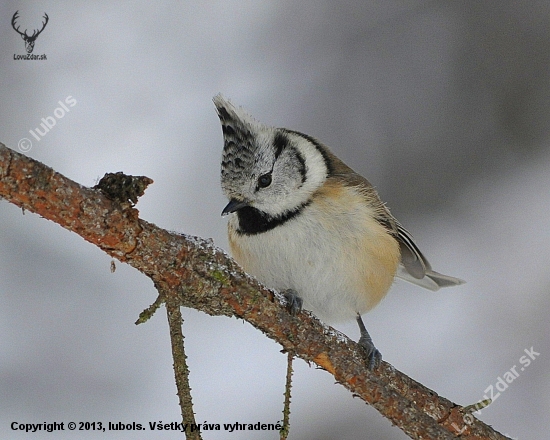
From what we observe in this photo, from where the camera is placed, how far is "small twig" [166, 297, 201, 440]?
1.48m

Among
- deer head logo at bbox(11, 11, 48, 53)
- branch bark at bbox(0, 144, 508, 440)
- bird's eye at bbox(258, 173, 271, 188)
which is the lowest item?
branch bark at bbox(0, 144, 508, 440)

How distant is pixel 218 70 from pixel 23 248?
1.73 m

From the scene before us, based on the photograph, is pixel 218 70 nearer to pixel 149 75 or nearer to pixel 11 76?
pixel 149 75

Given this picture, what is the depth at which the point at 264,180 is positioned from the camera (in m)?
2.77

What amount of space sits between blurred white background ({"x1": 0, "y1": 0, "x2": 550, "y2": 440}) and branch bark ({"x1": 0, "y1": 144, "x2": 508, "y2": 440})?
52.3 inches

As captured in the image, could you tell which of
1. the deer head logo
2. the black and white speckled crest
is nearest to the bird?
the black and white speckled crest

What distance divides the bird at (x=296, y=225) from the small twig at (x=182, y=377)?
1.11 m

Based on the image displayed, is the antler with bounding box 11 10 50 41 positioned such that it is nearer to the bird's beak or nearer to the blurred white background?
the blurred white background

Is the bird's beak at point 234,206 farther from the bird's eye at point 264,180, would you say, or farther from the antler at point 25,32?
the antler at point 25,32

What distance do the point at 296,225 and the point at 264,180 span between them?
261 millimetres

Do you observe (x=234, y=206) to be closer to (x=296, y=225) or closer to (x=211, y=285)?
(x=296, y=225)

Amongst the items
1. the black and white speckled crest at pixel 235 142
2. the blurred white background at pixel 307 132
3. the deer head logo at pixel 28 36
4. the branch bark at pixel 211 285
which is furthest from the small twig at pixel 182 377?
the deer head logo at pixel 28 36

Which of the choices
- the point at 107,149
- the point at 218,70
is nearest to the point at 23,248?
the point at 107,149

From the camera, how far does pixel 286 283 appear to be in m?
2.76
